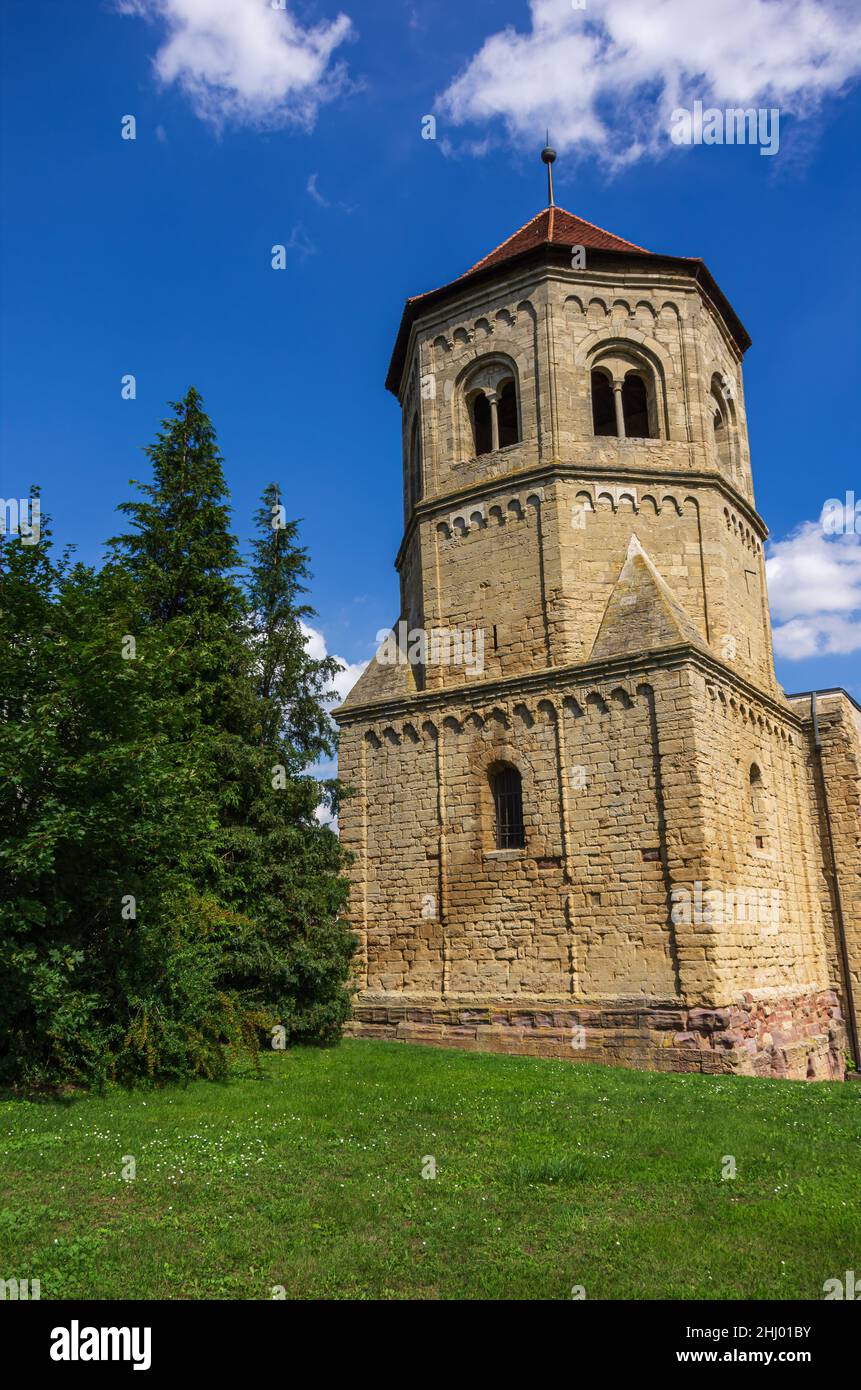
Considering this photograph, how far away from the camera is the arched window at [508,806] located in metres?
17.4

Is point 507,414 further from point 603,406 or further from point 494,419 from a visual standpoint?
point 603,406

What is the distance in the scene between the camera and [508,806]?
17.7 metres

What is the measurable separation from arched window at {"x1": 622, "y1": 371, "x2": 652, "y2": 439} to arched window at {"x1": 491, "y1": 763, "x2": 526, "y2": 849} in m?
9.24

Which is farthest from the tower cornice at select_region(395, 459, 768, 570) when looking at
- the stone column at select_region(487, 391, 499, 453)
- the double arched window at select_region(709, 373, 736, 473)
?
the double arched window at select_region(709, 373, 736, 473)

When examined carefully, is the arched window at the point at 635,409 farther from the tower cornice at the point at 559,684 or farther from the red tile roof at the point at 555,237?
the tower cornice at the point at 559,684

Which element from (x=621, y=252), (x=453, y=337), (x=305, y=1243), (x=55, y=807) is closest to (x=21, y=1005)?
(x=55, y=807)

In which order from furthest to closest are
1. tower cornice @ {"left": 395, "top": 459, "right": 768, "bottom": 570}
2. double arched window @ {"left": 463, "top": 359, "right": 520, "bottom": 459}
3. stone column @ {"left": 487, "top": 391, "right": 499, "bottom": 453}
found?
double arched window @ {"left": 463, "top": 359, "right": 520, "bottom": 459}, stone column @ {"left": 487, "top": 391, "right": 499, "bottom": 453}, tower cornice @ {"left": 395, "top": 459, "right": 768, "bottom": 570}

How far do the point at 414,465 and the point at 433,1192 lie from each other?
17475mm

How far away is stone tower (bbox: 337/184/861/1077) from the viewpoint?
51.3 ft

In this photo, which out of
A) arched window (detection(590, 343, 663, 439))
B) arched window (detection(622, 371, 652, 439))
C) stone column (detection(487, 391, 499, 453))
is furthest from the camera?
arched window (detection(622, 371, 652, 439))

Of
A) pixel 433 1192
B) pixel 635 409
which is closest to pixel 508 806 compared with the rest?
pixel 433 1192

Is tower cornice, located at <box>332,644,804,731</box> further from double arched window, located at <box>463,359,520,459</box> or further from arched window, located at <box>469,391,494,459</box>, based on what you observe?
arched window, located at <box>469,391,494,459</box>

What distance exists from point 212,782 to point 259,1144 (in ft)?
26.4
